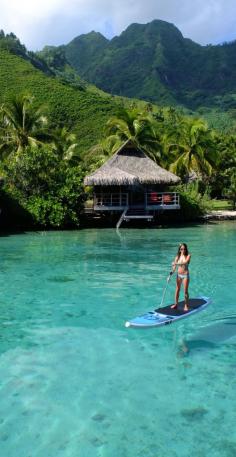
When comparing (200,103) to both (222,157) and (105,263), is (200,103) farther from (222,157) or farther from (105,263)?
(105,263)

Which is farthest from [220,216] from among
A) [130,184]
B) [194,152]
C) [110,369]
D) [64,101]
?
[64,101]

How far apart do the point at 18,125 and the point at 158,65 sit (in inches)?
4140

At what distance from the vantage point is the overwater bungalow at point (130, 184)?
27.2 meters

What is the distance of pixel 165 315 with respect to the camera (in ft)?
29.5

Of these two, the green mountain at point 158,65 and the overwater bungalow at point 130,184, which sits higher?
the green mountain at point 158,65

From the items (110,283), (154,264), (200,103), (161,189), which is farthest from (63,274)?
(200,103)

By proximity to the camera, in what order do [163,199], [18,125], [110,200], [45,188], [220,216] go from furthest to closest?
[18,125] → [220,216] → [110,200] → [163,199] → [45,188]

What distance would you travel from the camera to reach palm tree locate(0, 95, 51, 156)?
32.1m

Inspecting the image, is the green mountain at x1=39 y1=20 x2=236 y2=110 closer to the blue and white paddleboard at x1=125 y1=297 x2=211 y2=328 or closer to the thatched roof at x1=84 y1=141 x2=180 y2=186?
the thatched roof at x1=84 y1=141 x2=180 y2=186

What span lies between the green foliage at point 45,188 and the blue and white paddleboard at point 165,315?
17.2 m

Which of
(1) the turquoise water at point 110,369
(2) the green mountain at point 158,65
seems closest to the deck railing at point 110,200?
(1) the turquoise water at point 110,369

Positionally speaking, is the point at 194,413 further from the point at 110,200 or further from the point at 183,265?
the point at 110,200

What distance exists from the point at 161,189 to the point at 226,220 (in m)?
4.62

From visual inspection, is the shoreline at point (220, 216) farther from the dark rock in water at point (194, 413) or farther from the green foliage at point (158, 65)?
the green foliage at point (158, 65)
